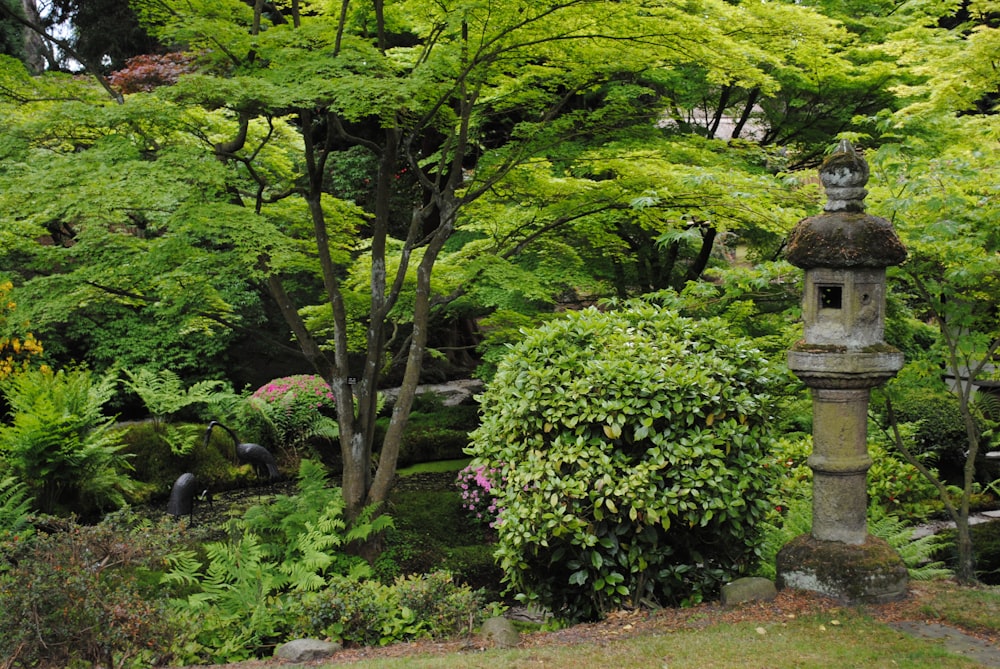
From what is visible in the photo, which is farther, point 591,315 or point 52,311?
point 52,311

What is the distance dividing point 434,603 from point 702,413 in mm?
2506

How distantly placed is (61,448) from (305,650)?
6.63 m

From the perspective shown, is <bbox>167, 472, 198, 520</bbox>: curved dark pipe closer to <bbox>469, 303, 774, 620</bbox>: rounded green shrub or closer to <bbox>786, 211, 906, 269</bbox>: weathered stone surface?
<bbox>469, 303, 774, 620</bbox>: rounded green shrub

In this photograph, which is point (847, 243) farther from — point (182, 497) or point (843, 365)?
point (182, 497)

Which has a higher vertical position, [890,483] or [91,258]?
[91,258]

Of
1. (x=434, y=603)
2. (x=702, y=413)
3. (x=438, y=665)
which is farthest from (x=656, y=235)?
(x=438, y=665)

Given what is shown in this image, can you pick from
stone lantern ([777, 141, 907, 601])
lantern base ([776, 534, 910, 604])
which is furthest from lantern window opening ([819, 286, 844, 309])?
lantern base ([776, 534, 910, 604])

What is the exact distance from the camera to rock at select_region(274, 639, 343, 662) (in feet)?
17.8

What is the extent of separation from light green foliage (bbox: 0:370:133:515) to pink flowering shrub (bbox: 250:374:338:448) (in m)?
2.82

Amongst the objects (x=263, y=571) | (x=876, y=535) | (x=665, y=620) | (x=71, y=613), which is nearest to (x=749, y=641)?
(x=665, y=620)

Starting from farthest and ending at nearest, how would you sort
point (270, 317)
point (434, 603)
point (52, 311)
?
point (270, 317)
point (52, 311)
point (434, 603)

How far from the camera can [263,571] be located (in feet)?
24.5

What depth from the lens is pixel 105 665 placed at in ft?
17.4

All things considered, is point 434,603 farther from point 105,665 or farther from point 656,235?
point 656,235
